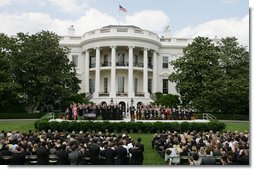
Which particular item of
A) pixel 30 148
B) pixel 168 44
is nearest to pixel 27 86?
pixel 168 44

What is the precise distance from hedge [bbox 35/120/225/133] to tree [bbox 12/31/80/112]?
1337 centimetres

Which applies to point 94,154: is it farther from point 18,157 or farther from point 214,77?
point 214,77

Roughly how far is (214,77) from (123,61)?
467 inches

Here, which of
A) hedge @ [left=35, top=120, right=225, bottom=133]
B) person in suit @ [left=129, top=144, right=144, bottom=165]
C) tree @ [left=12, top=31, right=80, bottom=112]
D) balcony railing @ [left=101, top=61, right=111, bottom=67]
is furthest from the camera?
balcony railing @ [left=101, top=61, right=111, bottom=67]

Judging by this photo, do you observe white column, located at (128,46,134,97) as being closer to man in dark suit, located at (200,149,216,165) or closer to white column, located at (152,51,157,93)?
white column, located at (152,51,157,93)

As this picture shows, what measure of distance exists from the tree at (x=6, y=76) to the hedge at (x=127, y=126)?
38.8ft

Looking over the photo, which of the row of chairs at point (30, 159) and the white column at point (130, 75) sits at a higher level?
the white column at point (130, 75)

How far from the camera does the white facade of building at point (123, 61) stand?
1615 inches

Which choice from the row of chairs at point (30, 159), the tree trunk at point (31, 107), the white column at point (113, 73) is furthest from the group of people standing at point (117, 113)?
the row of chairs at point (30, 159)

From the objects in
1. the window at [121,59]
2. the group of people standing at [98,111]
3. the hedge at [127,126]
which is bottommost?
the hedge at [127,126]

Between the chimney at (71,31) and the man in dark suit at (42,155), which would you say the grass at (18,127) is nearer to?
the man in dark suit at (42,155)

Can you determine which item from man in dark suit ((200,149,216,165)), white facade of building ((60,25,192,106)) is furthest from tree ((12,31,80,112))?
man in dark suit ((200,149,216,165))

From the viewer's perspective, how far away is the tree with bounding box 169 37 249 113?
35.6 metres

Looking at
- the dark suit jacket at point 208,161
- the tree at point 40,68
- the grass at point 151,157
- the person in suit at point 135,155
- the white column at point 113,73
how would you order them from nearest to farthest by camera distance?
the dark suit jacket at point 208,161, the person in suit at point 135,155, the grass at point 151,157, the tree at point 40,68, the white column at point 113,73
